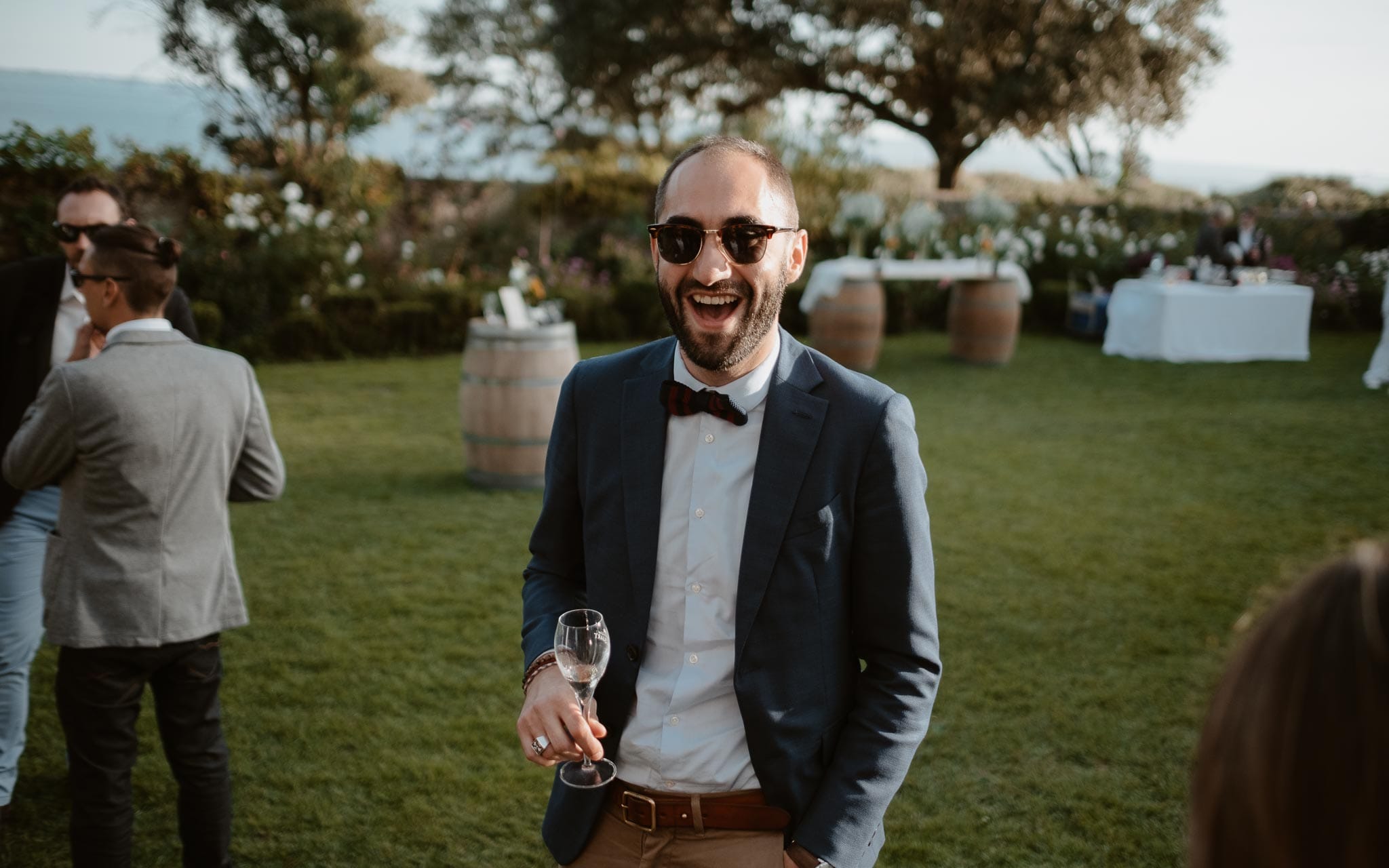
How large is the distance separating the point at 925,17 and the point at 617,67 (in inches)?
280

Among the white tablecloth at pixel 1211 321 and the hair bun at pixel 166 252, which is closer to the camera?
the hair bun at pixel 166 252

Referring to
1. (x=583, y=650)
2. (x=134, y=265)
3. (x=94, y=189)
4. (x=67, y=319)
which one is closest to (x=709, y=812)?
(x=583, y=650)

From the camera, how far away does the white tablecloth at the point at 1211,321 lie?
13734 mm

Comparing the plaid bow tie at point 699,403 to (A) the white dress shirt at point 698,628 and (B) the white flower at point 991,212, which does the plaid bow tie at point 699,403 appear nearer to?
(A) the white dress shirt at point 698,628

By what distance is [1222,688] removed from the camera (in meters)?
0.82

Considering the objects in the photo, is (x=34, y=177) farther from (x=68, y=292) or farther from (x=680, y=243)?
(x=680, y=243)

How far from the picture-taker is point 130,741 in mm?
2893

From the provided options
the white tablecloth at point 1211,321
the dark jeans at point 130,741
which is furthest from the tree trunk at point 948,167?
the dark jeans at point 130,741

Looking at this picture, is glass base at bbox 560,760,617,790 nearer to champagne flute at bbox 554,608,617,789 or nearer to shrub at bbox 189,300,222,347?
champagne flute at bbox 554,608,617,789

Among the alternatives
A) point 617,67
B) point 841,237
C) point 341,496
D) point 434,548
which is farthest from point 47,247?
point 617,67

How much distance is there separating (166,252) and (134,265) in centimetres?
15

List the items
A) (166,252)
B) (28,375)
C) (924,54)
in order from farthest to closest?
(924,54)
(28,375)
(166,252)

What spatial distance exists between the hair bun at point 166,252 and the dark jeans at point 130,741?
1096mm

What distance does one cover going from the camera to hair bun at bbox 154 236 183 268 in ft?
9.86
